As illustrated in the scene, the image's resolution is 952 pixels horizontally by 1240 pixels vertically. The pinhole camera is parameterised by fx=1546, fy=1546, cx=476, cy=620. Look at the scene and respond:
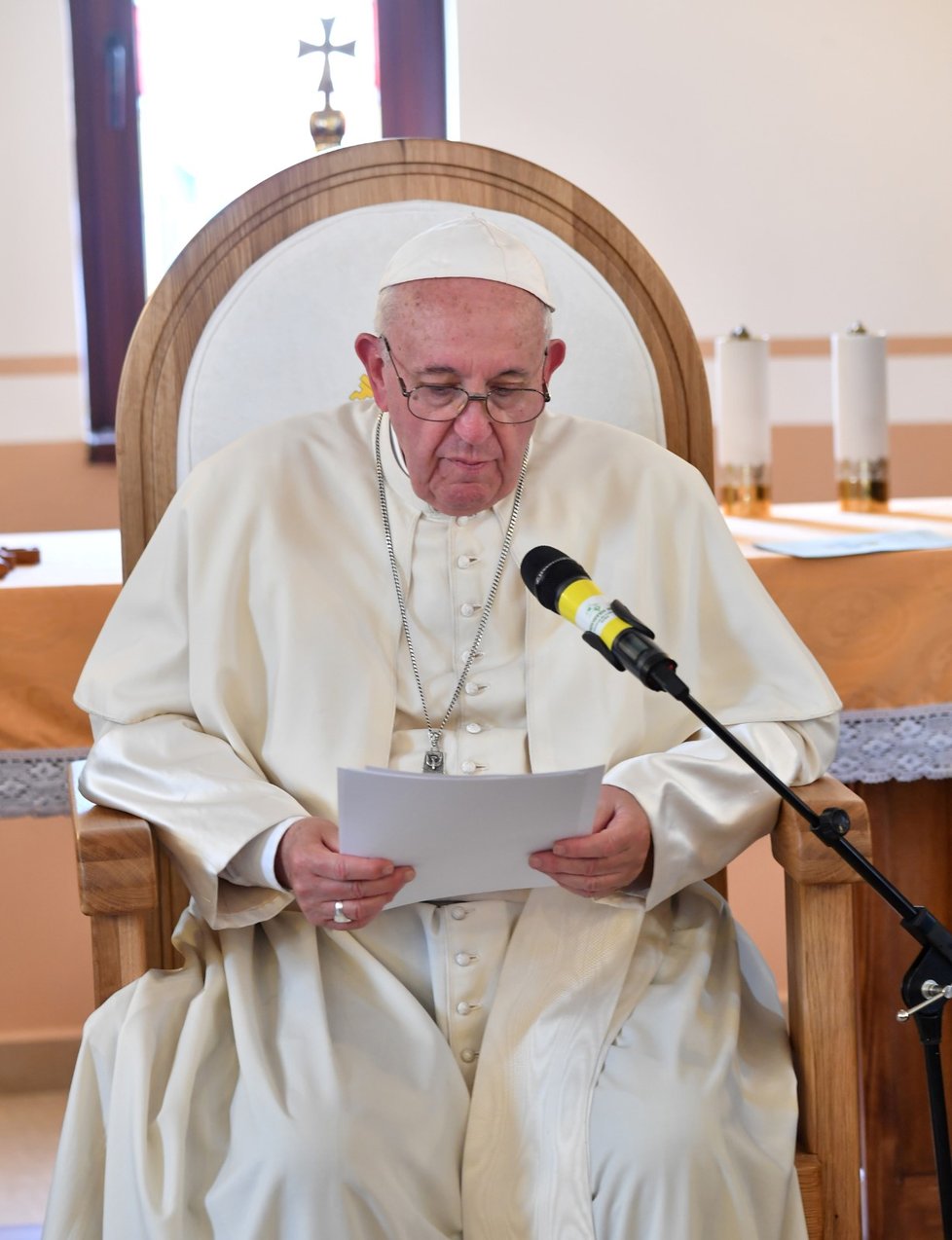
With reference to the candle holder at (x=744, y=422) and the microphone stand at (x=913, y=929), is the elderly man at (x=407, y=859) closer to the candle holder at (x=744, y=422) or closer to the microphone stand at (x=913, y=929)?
the microphone stand at (x=913, y=929)

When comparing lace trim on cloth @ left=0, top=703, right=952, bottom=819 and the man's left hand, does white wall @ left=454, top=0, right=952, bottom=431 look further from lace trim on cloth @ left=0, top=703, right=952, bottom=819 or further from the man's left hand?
the man's left hand

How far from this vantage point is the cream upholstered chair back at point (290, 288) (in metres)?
2.86

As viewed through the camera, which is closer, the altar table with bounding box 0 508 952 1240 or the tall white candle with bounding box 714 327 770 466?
the altar table with bounding box 0 508 952 1240

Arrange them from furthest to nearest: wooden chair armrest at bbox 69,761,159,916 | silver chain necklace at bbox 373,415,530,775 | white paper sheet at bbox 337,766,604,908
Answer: silver chain necklace at bbox 373,415,530,775 < wooden chair armrest at bbox 69,761,159,916 < white paper sheet at bbox 337,766,604,908

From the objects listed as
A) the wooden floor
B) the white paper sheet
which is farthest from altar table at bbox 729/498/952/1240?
the wooden floor

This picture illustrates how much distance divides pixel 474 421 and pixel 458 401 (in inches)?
1.7

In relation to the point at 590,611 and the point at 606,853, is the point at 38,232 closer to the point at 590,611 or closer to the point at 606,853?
the point at 606,853

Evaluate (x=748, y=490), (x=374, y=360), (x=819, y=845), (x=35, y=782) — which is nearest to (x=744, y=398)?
(x=748, y=490)

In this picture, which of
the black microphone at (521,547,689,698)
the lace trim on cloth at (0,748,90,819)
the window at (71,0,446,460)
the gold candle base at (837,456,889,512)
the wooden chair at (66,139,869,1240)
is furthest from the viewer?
the window at (71,0,446,460)

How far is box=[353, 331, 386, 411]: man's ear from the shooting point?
95.0 inches

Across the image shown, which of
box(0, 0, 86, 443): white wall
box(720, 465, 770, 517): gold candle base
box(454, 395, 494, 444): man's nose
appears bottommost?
box(720, 465, 770, 517): gold candle base

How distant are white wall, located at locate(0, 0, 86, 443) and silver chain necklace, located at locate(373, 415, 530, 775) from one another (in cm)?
278

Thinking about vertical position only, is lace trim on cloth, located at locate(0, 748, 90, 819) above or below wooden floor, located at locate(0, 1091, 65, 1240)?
above

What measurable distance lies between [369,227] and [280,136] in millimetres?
2744
